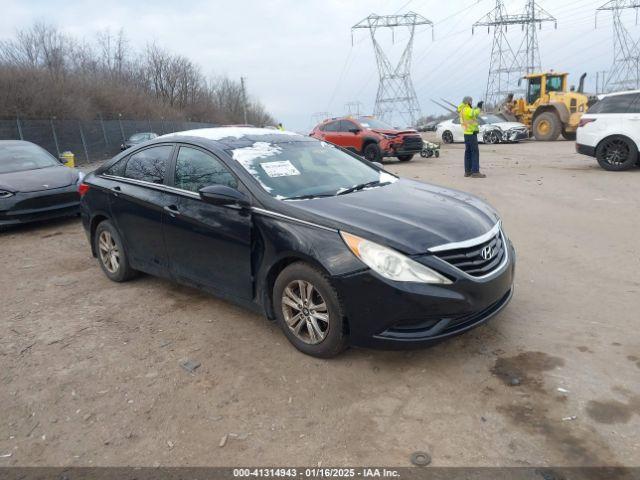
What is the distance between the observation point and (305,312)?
3.37m

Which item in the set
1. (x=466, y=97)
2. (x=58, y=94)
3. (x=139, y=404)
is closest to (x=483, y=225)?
(x=139, y=404)

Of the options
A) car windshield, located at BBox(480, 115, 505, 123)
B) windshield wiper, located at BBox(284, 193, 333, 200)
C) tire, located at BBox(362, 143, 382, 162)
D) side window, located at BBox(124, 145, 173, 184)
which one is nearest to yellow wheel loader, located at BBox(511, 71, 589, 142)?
car windshield, located at BBox(480, 115, 505, 123)

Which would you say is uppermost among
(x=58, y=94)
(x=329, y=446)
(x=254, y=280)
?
(x=58, y=94)

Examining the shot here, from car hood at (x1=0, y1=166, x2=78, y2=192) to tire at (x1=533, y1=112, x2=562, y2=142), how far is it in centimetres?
2026

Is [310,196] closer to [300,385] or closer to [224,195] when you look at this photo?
[224,195]

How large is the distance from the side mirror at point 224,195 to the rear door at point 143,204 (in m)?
0.77

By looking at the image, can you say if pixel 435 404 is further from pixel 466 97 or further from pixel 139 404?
pixel 466 97

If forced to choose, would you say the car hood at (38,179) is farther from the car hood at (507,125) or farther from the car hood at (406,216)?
the car hood at (507,125)

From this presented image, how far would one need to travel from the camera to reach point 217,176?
13.1 ft

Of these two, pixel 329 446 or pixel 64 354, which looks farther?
pixel 64 354

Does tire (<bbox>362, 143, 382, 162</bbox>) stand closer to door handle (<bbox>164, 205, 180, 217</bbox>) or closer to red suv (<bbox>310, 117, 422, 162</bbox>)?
red suv (<bbox>310, 117, 422, 162</bbox>)

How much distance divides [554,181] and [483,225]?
7967 mm

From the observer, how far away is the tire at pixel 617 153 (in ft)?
36.1

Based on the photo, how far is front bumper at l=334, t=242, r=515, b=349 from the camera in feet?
9.75
